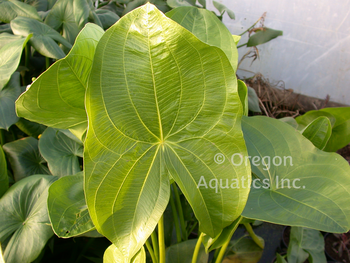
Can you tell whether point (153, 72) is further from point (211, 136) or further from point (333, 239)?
point (333, 239)

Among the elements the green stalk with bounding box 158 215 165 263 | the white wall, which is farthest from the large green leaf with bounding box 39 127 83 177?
the white wall

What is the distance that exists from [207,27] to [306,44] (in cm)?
143

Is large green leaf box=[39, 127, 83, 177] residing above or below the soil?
above

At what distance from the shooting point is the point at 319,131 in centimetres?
49

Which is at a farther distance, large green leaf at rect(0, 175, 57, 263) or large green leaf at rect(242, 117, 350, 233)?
large green leaf at rect(0, 175, 57, 263)

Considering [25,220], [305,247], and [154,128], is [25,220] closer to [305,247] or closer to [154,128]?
[154,128]

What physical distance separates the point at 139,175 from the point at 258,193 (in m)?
0.20

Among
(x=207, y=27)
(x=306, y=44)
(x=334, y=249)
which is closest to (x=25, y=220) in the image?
(x=207, y=27)

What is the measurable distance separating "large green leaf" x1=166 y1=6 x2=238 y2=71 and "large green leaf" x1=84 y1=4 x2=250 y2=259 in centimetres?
16

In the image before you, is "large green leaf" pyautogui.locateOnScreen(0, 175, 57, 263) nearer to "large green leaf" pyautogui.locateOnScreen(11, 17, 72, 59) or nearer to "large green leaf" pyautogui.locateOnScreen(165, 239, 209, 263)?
"large green leaf" pyautogui.locateOnScreen(165, 239, 209, 263)

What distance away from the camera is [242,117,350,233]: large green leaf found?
35 centimetres

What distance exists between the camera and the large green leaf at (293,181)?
35 centimetres

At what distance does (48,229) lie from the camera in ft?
1.56

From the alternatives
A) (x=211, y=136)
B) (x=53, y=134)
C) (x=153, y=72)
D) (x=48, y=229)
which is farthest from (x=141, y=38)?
(x=53, y=134)
